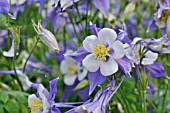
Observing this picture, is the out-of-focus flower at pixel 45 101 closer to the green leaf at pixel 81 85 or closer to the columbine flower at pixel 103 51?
the columbine flower at pixel 103 51

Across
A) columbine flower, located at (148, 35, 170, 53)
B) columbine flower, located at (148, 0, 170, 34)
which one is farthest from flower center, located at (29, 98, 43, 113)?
columbine flower, located at (148, 0, 170, 34)

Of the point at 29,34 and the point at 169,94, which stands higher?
the point at 29,34

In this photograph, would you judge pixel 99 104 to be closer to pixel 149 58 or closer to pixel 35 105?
pixel 35 105

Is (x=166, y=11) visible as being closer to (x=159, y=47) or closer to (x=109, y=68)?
(x=159, y=47)

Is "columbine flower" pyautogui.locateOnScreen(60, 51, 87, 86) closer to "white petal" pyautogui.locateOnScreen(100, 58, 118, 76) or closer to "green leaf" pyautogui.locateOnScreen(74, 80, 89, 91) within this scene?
"green leaf" pyautogui.locateOnScreen(74, 80, 89, 91)

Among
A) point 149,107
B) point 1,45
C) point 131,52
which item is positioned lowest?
point 149,107

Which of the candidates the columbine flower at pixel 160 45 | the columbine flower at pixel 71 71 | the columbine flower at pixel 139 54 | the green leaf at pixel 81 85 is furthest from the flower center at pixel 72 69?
the columbine flower at pixel 160 45

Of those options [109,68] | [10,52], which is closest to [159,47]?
[109,68]
